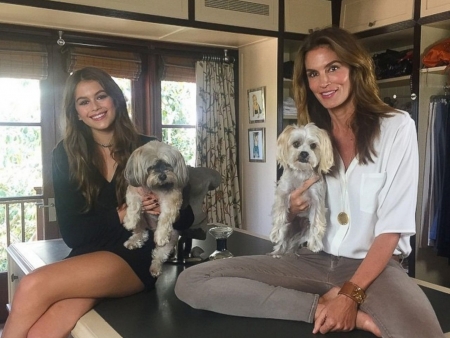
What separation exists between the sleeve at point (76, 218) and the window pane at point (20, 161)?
1728mm

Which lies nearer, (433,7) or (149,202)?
(149,202)

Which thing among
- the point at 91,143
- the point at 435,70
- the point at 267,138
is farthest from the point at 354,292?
the point at 267,138

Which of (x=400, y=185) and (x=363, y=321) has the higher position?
(x=400, y=185)

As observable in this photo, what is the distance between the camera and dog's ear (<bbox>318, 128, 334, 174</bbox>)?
5.37 ft

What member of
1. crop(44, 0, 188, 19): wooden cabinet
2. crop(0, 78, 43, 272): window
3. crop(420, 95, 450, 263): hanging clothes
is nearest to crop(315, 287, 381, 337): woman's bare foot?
crop(420, 95, 450, 263): hanging clothes

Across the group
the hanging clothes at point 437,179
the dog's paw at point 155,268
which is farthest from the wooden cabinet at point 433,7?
the dog's paw at point 155,268

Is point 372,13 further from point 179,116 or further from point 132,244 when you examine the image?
point 132,244

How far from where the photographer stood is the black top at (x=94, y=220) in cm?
192

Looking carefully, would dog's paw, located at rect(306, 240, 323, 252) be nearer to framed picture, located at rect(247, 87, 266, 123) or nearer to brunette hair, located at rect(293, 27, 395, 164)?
brunette hair, located at rect(293, 27, 395, 164)

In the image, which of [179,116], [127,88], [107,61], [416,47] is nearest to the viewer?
[416,47]

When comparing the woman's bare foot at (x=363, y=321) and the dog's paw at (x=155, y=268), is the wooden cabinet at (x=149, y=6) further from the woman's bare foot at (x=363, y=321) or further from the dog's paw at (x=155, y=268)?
the woman's bare foot at (x=363, y=321)

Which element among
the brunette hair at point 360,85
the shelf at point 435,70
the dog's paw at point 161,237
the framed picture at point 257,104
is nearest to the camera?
the brunette hair at point 360,85

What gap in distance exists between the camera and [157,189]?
1787 mm

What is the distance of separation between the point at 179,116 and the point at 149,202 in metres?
2.35
